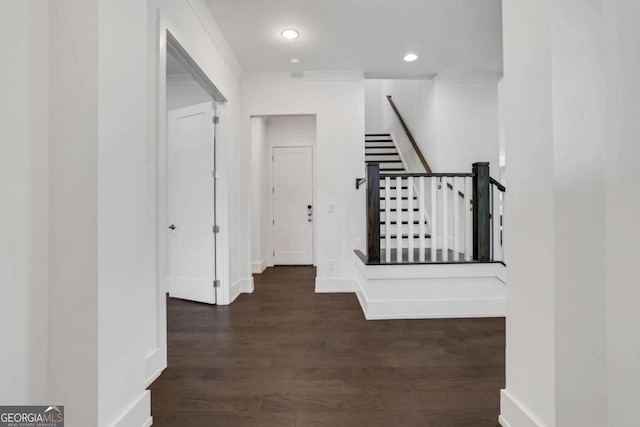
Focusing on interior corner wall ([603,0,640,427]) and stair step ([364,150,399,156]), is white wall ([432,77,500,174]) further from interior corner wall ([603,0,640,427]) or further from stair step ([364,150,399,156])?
interior corner wall ([603,0,640,427])

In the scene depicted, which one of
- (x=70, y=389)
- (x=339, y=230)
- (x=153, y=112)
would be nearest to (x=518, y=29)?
(x=153, y=112)

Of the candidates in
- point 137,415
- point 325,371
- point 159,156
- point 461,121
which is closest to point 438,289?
point 325,371

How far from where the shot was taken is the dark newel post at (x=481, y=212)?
3.08 metres

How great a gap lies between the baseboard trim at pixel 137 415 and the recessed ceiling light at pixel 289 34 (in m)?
3.30

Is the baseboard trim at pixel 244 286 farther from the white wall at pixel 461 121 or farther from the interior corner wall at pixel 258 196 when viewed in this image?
the white wall at pixel 461 121

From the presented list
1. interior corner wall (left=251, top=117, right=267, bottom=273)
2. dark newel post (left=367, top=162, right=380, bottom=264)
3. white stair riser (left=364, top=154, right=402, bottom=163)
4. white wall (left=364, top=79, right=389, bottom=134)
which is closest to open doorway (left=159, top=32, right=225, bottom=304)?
interior corner wall (left=251, top=117, right=267, bottom=273)

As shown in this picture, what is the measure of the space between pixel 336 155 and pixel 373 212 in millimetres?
1279

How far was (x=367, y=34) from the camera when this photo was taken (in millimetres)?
3279

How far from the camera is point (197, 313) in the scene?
322cm

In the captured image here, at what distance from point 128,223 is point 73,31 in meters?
0.79

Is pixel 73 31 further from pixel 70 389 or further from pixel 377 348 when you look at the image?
pixel 377 348

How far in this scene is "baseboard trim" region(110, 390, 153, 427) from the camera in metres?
1.32

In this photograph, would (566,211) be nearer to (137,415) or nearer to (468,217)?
(137,415)

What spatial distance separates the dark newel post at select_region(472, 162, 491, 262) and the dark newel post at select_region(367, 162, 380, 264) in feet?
3.31
